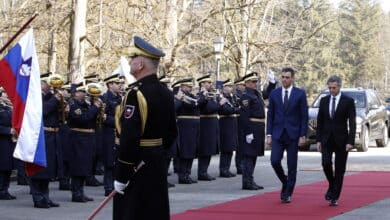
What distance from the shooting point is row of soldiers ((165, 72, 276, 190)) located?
48.2 feet

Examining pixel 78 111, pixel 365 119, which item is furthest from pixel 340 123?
pixel 365 119

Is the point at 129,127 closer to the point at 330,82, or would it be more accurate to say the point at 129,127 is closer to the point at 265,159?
the point at 330,82

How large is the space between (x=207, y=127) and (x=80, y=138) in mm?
4265

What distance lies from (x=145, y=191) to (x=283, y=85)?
6.11 metres

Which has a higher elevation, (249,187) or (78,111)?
(78,111)

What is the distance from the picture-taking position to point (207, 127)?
1730cm

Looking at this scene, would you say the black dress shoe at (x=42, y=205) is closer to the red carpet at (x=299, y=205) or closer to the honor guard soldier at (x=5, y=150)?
the honor guard soldier at (x=5, y=150)

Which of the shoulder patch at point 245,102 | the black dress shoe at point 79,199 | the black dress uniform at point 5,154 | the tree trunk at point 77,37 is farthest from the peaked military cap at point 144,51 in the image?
the tree trunk at point 77,37

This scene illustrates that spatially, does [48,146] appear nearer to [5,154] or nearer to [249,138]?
[5,154]

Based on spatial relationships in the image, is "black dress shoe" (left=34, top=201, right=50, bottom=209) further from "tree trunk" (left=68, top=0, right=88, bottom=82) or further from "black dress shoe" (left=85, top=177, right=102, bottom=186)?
"tree trunk" (left=68, top=0, right=88, bottom=82)

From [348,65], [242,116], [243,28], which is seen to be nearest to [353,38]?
[348,65]

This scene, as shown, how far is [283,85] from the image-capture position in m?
13.0

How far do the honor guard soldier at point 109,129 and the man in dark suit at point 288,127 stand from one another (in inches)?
109

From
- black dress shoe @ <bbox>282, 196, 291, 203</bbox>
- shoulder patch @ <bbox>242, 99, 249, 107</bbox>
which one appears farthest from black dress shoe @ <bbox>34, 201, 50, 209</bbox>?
shoulder patch @ <bbox>242, 99, 249, 107</bbox>
